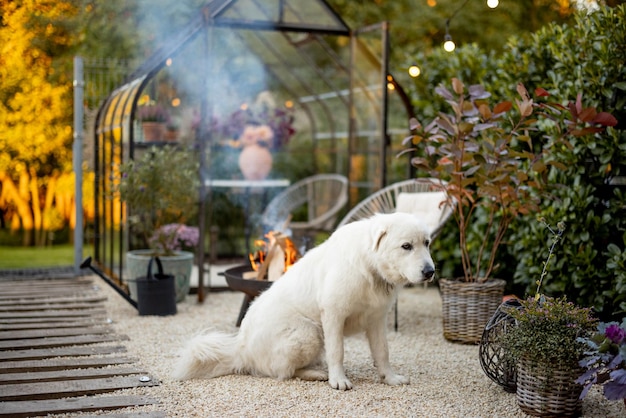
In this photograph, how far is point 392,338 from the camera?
5789mm

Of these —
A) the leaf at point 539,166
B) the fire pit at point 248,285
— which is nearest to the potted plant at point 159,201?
the fire pit at point 248,285

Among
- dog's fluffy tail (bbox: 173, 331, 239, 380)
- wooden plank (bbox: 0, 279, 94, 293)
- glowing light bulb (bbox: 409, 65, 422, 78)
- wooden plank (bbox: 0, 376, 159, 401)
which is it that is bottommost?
wooden plank (bbox: 0, 279, 94, 293)

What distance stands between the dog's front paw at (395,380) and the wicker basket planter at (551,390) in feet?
2.64

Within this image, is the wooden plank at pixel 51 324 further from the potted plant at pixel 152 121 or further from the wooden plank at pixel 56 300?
the potted plant at pixel 152 121

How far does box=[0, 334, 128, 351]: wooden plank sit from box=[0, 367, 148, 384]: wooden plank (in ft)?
2.37

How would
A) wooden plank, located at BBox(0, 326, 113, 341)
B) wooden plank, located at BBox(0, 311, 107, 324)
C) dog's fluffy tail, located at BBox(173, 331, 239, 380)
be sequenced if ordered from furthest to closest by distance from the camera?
wooden plank, located at BBox(0, 311, 107, 324) < wooden plank, located at BBox(0, 326, 113, 341) < dog's fluffy tail, located at BBox(173, 331, 239, 380)

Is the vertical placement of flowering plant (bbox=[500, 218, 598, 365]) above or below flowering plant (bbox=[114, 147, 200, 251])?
below

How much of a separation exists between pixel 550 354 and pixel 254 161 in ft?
19.7

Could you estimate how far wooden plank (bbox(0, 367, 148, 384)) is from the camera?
14.1ft

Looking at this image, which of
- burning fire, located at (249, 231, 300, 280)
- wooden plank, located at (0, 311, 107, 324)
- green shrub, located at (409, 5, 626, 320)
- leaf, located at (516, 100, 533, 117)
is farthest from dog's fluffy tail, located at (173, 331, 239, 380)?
green shrub, located at (409, 5, 626, 320)

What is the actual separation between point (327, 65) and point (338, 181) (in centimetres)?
169

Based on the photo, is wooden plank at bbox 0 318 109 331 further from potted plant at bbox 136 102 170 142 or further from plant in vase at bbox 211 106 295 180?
plant in vase at bbox 211 106 295 180

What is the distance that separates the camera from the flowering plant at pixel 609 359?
10.6 ft

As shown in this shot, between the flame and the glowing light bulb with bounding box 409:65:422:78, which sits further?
the glowing light bulb with bounding box 409:65:422:78
